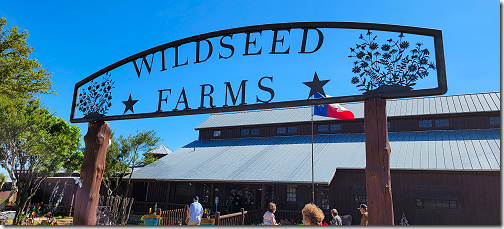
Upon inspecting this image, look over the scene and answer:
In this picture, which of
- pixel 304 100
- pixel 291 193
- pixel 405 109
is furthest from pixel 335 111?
pixel 405 109

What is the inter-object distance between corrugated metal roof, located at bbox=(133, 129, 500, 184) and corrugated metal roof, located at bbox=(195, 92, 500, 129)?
1643 mm

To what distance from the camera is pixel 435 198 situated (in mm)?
14391

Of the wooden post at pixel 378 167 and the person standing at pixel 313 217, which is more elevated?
the wooden post at pixel 378 167

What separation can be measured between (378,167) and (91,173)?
172 inches

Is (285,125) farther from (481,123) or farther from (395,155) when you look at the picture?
(481,123)

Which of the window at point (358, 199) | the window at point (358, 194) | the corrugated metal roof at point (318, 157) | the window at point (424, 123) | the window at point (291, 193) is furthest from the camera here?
the window at point (424, 123)

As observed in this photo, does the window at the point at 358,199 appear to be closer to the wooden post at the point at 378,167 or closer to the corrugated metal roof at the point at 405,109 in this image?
the corrugated metal roof at the point at 405,109

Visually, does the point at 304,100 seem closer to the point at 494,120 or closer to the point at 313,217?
the point at 313,217

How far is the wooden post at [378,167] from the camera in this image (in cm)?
346

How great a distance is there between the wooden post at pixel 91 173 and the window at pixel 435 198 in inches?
555

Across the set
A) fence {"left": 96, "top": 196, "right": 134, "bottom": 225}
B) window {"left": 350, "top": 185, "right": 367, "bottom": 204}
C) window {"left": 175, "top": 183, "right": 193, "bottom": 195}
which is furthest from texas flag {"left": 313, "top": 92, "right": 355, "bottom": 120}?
window {"left": 175, "top": 183, "right": 193, "bottom": 195}

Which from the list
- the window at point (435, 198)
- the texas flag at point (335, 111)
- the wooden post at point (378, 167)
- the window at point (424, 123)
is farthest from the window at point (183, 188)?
the wooden post at point (378, 167)

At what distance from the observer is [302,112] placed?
26562 millimetres

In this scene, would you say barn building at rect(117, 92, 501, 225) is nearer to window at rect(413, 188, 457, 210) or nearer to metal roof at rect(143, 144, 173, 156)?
window at rect(413, 188, 457, 210)
